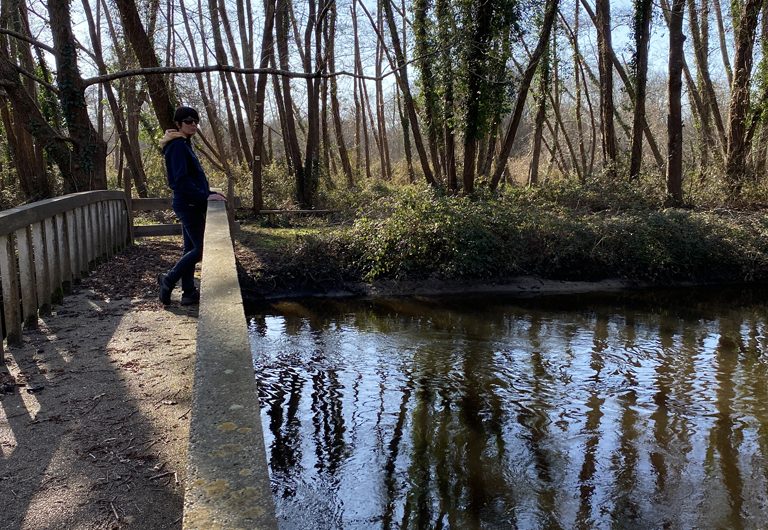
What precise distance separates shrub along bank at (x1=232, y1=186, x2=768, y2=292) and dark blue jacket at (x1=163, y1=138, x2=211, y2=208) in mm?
4770

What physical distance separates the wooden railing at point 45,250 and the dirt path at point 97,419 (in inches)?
8.1

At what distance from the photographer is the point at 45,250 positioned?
5383 mm

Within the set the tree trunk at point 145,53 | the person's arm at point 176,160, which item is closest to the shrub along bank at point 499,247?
the tree trunk at point 145,53

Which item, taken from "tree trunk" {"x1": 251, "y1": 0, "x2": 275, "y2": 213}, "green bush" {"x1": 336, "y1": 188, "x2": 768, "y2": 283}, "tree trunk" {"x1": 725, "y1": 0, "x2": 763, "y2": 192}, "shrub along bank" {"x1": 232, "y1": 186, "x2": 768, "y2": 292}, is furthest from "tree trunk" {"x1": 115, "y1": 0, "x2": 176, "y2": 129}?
"tree trunk" {"x1": 725, "y1": 0, "x2": 763, "y2": 192}

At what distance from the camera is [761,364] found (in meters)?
7.19

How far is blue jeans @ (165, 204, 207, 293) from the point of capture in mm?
5773

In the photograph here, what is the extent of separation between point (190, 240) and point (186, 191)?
564 millimetres

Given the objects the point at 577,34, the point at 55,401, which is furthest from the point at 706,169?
the point at 55,401

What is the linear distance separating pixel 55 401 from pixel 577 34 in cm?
2232

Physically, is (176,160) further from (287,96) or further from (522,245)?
(287,96)

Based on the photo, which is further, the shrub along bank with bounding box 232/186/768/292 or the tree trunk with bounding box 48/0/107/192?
the shrub along bank with bounding box 232/186/768/292

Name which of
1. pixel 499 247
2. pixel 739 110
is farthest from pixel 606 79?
pixel 499 247

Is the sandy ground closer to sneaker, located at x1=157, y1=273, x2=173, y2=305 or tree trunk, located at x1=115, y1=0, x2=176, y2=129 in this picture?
sneaker, located at x1=157, y1=273, x2=173, y2=305

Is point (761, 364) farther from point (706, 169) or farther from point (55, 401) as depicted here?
point (706, 169)
